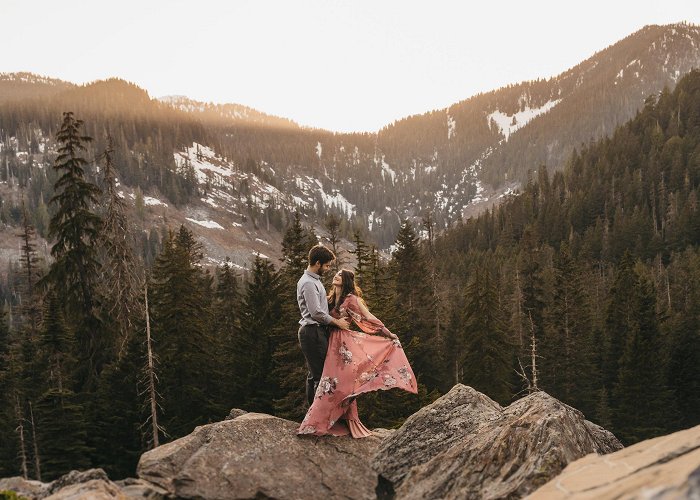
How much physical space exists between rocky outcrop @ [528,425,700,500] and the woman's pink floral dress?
477 cm

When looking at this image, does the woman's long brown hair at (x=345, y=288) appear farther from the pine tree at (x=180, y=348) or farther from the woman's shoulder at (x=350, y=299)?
the pine tree at (x=180, y=348)

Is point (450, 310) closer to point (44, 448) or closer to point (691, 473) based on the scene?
point (44, 448)

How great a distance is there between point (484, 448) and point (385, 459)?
201 centimetres

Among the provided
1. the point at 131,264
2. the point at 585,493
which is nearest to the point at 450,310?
the point at 131,264

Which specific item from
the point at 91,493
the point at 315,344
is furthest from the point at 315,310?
the point at 91,493

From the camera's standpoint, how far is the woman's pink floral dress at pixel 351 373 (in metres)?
8.33

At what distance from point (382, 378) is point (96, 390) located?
2074 centimetres

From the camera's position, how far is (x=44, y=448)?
22.5 m

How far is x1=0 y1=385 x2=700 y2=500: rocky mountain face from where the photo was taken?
6156mm

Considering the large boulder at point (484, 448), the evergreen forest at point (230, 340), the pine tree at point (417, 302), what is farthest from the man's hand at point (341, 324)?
the pine tree at point (417, 302)

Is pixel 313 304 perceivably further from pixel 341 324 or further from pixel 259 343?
pixel 259 343

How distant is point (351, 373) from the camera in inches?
330

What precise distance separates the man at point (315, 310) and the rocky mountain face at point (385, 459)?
154 cm

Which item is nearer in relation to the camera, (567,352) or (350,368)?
(350,368)
